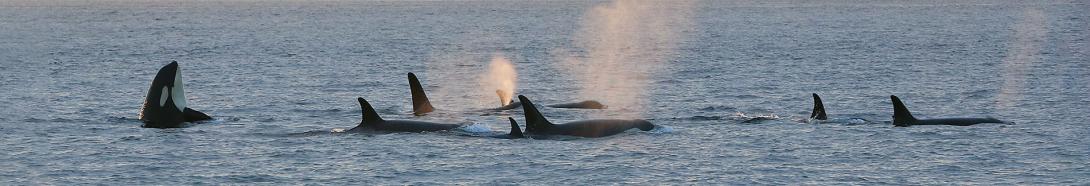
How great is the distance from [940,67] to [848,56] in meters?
12.3

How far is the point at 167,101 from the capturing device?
3522 cm

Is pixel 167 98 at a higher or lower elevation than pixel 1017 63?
higher

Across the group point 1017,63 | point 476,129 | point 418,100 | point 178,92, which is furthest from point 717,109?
point 1017,63

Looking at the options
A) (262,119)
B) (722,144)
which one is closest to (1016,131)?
(722,144)

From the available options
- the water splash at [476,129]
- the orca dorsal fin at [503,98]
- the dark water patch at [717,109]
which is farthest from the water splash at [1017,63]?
the water splash at [476,129]

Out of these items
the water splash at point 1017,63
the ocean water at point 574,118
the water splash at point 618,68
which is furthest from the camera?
the water splash at point 618,68

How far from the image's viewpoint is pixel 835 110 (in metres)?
43.2

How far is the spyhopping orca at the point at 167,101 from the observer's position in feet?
114

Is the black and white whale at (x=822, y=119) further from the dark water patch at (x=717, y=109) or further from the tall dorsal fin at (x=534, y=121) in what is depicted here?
the tall dorsal fin at (x=534, y=121)

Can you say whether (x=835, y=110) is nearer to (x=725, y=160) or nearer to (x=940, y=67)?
(x=725, y=160)

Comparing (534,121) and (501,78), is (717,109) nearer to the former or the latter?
(534,121)

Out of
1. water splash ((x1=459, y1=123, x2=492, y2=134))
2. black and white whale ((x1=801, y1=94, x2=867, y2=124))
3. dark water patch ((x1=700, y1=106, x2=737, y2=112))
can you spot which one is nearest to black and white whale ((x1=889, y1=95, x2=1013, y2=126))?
black and white whale ((x1=801, y1=94, x2=867, y2=124))

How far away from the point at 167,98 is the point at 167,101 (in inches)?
5.6

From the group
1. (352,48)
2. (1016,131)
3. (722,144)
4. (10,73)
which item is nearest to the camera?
(722,144)
